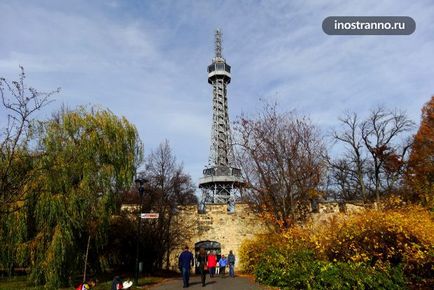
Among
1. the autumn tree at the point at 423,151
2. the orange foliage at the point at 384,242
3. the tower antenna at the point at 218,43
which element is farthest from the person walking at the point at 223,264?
the tower antenna at the point at 218,43

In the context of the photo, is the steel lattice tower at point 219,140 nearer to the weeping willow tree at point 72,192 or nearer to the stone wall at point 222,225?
the stone wall at point 222,225

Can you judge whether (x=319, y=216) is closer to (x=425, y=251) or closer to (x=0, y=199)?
(x=425, y=251)

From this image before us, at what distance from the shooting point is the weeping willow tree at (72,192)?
1365cm

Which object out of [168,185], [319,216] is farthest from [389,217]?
[168,185]

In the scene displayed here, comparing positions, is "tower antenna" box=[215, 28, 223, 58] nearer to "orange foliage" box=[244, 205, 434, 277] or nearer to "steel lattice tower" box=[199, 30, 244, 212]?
"steel lattice tower" box=[199, 30, 244, 212]

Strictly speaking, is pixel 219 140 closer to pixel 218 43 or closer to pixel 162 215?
pixel 218 43

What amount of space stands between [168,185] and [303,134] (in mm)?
10109

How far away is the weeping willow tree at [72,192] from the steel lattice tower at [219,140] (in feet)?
113

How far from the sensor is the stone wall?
2477 centimetres

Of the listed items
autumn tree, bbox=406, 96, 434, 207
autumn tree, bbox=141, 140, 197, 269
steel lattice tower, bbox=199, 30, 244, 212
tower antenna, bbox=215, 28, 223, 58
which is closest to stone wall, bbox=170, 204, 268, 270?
autumn tree, bbox=141, 140, 197, 269

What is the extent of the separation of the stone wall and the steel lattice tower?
2565 centimetres

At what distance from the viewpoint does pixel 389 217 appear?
10.2 meters

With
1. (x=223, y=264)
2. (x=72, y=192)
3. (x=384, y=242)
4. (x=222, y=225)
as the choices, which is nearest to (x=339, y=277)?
(x=384, y=242)

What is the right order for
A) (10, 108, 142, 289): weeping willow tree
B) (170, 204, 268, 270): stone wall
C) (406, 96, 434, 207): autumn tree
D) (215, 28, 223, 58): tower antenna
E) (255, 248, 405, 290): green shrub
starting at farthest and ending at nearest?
(215, 28, 223, 58): tower antenna → (406, 96, 434, 207): autumn tree → (170, 204, 268, 270): stone wall → (10, 108, 142, 289): weeping willow tree → (255, 248, 405, 290): green shrub
